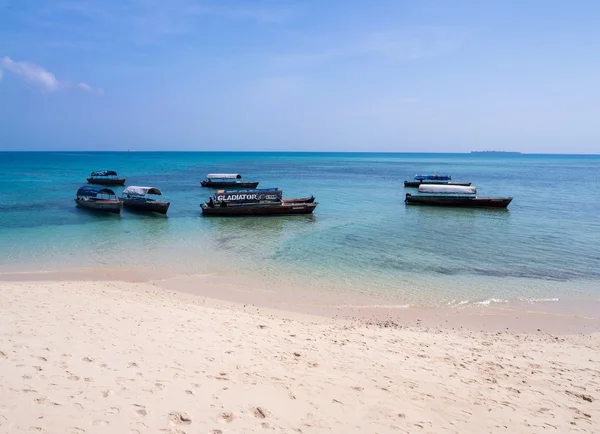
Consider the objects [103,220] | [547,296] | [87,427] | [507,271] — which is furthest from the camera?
[103,220]

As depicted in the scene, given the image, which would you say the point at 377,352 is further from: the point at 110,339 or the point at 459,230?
the point at 459,230

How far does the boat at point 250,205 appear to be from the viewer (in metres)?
33.0

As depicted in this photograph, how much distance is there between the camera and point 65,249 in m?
21.1

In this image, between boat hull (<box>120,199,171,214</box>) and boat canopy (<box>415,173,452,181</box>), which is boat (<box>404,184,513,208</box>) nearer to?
boat canopy (<box>415,173,452,181</box>)

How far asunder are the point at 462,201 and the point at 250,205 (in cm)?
2050

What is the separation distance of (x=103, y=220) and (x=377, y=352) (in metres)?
26.7

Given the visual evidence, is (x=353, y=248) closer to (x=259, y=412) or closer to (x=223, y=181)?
(x=259, y=412)

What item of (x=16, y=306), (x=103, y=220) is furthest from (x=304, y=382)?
(x=103, y=220)

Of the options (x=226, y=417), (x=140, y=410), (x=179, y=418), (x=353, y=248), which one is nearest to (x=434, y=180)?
(x=353, y=248)

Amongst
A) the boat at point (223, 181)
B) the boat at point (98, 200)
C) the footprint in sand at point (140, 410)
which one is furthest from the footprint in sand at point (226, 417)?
the boat at point (223, 181)

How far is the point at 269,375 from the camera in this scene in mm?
7281

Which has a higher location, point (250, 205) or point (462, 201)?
point (462, 201)

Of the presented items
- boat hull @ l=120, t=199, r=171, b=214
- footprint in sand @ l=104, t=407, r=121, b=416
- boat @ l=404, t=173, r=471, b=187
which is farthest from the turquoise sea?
boat @ l=404, t=173, r=471, b=187

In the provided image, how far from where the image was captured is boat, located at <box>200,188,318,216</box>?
33031 millimetres
